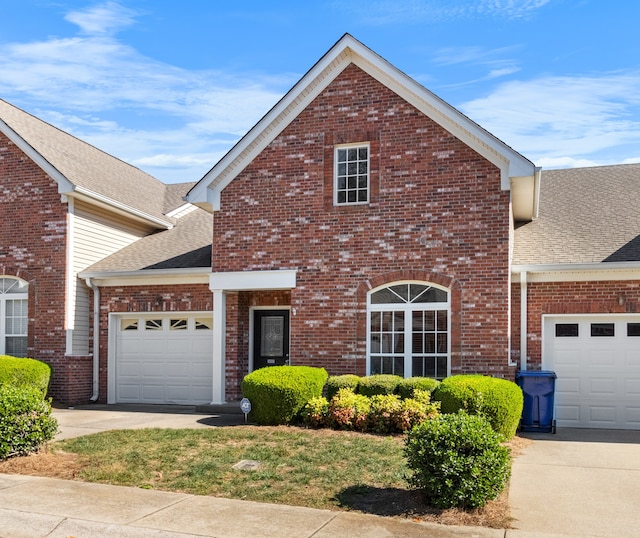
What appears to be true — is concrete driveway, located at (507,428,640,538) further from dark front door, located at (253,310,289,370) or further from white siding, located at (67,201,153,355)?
white siding, located at (67,201,153,355)

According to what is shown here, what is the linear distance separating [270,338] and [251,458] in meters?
6.63

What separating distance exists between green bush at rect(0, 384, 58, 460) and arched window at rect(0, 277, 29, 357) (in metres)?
7.73

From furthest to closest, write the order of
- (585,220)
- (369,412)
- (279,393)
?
1. (585,220)
2. (279,393)
3. (369,412)

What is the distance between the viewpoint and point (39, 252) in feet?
58.4

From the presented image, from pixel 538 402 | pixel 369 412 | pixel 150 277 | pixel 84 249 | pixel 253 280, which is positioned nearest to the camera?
pixel 369 412

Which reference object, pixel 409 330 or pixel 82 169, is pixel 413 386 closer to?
pixel 409 330

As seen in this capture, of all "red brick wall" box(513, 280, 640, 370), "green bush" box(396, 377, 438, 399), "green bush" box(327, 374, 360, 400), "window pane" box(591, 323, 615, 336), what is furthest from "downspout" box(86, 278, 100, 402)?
"window pane" box(591, 323, 615, 336)

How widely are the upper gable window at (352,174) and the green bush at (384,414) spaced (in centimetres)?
461

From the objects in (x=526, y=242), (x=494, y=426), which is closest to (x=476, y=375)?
(x=494, y=426)

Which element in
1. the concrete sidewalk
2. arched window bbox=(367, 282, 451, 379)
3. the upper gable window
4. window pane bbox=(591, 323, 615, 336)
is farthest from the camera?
the upper gable window

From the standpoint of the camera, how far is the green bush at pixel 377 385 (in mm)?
13469

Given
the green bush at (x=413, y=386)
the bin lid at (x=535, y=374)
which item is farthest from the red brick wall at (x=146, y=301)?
the bin lid at (x=535, y=374)

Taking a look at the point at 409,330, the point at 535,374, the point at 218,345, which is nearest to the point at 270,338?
the point at 218,345

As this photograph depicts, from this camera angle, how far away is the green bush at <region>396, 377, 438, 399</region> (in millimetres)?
13203
